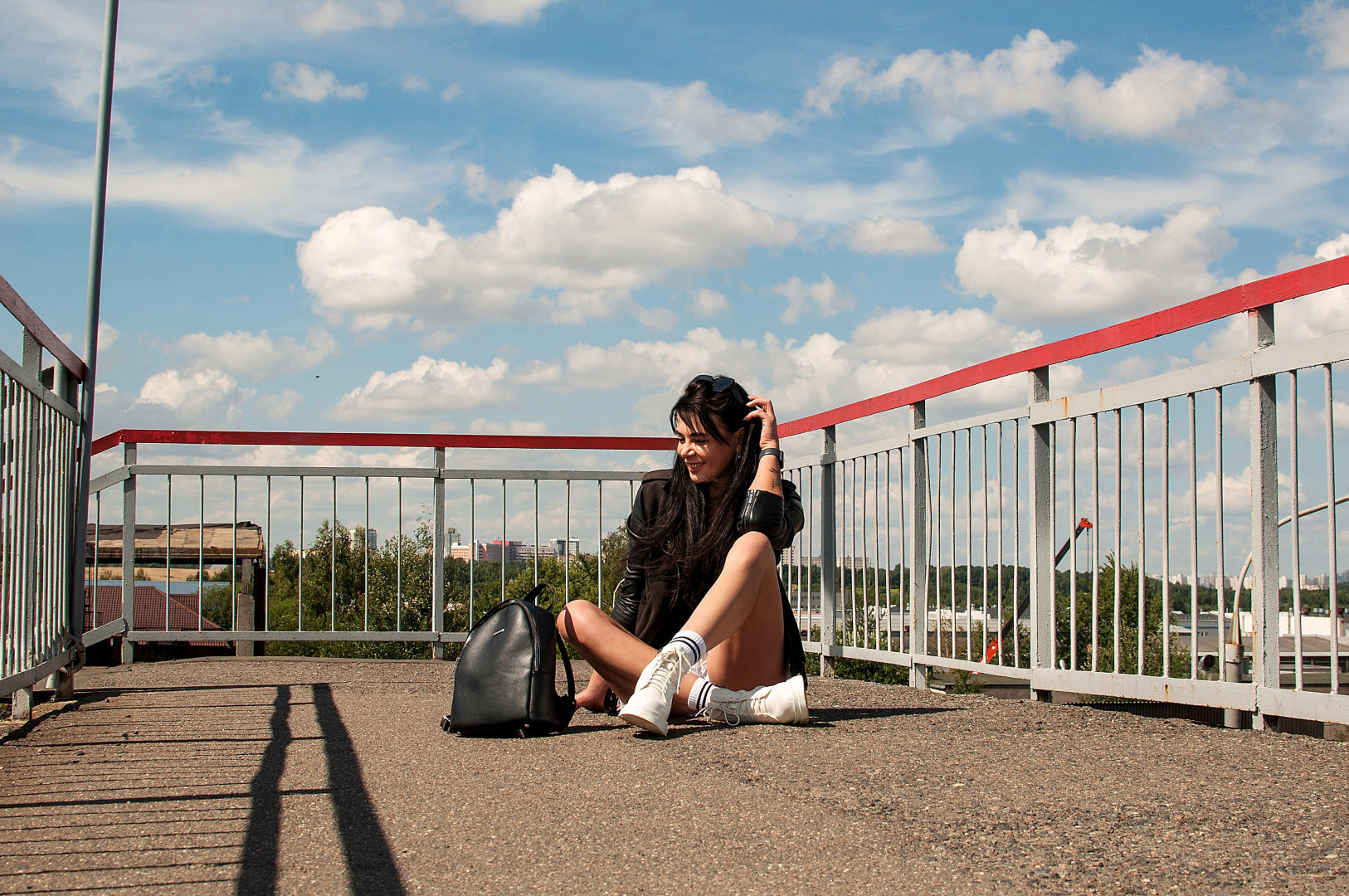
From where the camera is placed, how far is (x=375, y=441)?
245 inches

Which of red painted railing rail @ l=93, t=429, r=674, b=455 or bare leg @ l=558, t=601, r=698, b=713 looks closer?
bare leg @ l=558, t=601, r=698, b=713

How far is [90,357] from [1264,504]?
15.7ft

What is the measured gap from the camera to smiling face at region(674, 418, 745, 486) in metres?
3.73

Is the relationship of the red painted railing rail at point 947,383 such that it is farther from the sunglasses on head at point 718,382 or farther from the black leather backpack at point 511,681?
the black leather backpack at point 511,681

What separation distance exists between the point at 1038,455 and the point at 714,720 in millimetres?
1631

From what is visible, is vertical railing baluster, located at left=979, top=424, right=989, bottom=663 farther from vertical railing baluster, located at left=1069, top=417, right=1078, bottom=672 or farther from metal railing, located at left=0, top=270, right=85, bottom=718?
metal railing, located at left=0, top=270, right=85, bottom=718

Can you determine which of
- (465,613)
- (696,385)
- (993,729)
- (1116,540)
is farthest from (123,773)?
(465,613)

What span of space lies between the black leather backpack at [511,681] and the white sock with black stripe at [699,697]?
0.40 meters

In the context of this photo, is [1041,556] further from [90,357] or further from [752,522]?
[90,357]

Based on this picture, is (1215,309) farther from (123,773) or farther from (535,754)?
(123,773)

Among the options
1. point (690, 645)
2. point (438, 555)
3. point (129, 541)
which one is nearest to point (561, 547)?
point (438, 555)

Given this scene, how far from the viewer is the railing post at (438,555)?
6.05 m

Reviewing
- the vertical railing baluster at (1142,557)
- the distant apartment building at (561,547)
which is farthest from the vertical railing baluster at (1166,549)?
the distant apartment building at (561,547)

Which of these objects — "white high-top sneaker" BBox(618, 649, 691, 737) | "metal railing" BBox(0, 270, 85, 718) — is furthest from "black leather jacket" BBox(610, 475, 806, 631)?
"metal railing" BBox(0, 270, 85, 718)
